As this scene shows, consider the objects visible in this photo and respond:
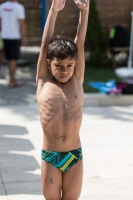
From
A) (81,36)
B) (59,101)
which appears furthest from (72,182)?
(81,36)

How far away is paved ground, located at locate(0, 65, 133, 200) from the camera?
4934 millimetres

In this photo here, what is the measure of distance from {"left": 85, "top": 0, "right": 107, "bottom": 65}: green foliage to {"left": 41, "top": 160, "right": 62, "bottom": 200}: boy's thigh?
8941 mm

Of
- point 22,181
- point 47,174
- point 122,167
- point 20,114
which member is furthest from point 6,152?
point 47,174

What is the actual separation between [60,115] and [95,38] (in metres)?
8.90

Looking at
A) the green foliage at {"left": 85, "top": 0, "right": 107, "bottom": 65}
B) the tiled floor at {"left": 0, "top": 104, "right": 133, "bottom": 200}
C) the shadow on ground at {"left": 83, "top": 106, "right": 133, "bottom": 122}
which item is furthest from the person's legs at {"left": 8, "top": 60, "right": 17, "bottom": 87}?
the green foliage at {"left": 85, "top": 0, "right": 107, "bottom": 65}

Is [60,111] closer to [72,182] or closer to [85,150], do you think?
[72,182]

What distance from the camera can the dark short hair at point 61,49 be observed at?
11.6 ft

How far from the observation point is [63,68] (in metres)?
3.58

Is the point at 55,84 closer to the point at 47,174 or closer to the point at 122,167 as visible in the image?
the point at 47,174

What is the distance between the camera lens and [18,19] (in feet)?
32.6

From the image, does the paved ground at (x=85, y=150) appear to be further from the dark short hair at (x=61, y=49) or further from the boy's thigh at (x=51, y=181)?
the dark short hair at (x=61, y=49)

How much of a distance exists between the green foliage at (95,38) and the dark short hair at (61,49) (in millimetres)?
8748

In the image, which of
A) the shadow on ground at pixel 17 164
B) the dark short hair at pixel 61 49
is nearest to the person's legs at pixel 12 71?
the shadow on ground at pixel 17 164

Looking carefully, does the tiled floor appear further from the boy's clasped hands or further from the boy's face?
the boy's clasped hands
